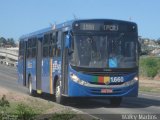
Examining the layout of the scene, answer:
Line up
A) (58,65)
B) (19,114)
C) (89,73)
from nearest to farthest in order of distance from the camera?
(19,114) < (89,73) < (58,65)

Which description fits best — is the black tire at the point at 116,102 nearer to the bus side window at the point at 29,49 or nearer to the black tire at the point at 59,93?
the black tire at the point at 59,93

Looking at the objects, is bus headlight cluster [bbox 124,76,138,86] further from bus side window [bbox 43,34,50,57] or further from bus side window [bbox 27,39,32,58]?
bus side window [bbox 27,39,32,58]

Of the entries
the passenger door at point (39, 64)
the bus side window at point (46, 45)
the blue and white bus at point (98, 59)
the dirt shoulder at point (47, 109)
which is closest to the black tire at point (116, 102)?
the blue and white bus at point (98, 59)

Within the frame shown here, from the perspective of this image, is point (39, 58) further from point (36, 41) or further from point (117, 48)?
point (117, 48)

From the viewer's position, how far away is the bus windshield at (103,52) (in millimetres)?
20969

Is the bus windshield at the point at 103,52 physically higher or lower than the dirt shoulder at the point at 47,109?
higher

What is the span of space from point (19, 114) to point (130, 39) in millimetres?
9100

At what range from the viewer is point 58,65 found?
74.4ft

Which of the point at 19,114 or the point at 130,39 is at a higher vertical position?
the point at 130,39

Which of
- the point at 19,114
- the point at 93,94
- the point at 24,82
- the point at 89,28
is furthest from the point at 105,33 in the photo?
the point at 24,82

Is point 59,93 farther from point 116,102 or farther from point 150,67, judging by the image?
point 150,67

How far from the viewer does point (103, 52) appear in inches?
829

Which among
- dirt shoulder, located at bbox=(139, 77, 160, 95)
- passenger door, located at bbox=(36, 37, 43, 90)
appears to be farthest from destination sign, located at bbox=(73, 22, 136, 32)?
dirt shoulder, located at bbox=(139, 77, 160, 95)

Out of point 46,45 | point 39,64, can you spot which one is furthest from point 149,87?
point 46,45
